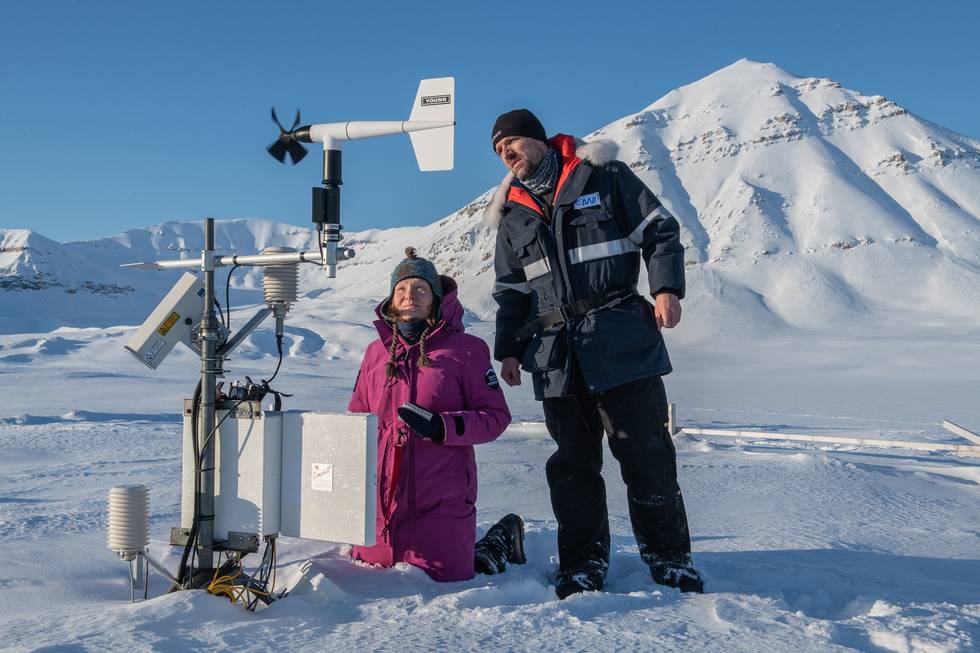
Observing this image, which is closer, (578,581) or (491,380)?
(578,581)

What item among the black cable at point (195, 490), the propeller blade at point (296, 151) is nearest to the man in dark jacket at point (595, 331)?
the propeller blade at point (296, 151)

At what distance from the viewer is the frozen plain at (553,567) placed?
2.08 metres

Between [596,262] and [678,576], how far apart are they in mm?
1145

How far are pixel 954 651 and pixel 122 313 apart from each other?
71.8 m

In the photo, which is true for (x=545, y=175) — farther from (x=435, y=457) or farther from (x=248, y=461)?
(x=248, y=461)

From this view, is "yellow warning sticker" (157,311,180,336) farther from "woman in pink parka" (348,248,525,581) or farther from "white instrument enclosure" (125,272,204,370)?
"woman in pink parka" (348,248,525,581)

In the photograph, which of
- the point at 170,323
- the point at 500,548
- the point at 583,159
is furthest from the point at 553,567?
the point at 170,323

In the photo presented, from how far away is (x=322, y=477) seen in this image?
2.46 metres

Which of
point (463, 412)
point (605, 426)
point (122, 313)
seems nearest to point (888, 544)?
point (605, 426)

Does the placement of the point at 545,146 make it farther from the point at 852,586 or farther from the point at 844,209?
the point at 844,209

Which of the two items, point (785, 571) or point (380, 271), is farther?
point (380, 271)

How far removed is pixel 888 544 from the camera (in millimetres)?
3791

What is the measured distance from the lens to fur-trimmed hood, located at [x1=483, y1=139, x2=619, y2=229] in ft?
9.96

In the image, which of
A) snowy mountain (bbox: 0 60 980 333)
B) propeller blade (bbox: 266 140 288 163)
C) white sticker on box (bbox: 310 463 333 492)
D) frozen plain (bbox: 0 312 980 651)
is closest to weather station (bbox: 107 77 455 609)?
white sticker on box (bbox: 310 463 333 492)
